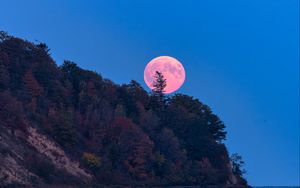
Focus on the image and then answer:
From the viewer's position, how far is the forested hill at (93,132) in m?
58.2

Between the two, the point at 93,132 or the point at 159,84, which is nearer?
the point at 93,132

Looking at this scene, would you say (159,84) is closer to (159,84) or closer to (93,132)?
(159,84)

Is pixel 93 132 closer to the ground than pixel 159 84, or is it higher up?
closer to the ground

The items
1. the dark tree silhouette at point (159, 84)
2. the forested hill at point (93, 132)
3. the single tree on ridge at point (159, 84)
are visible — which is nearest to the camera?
the forested hill at point (93, 132)

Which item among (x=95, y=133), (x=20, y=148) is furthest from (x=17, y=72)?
(x=20, y=148)

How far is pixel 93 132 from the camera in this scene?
75938 mm

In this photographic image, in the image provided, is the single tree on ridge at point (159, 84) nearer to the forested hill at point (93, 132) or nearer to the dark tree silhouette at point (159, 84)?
the dark tree silhouette at point (159, 84)

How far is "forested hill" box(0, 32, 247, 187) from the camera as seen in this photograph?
58219 mm

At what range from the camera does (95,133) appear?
75.9 meters

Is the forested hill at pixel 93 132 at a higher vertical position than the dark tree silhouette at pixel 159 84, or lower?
lower

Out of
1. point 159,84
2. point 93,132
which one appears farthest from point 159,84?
point 93,132

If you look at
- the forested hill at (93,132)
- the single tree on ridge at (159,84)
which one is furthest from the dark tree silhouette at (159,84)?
the forested hill at (93,132)

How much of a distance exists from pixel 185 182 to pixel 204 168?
7913 millimetres

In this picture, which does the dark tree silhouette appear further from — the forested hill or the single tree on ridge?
the forested hill
